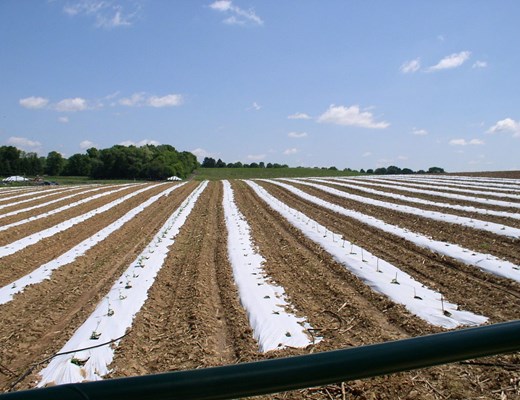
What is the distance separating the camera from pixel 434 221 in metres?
13.9

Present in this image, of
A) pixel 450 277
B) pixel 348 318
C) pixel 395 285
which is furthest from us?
pixel 450 277

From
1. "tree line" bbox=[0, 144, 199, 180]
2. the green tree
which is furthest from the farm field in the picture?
the green tree

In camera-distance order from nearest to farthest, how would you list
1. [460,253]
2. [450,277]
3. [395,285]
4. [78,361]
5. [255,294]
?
[78,361] < [255,294] < [395,285] < [450,277] < [460,253]

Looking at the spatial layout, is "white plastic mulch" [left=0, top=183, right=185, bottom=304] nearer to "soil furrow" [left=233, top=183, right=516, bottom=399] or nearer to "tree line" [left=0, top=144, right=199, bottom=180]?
"soil furrow" [left=233, top=183, right=516, bottom=399]

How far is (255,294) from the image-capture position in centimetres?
688

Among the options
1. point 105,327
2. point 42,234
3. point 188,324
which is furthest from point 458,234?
point 42,234

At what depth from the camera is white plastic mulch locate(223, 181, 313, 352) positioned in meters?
5.06

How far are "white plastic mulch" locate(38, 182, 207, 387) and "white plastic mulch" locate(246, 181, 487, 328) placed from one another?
398cm

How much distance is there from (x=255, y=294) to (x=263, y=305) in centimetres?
Answer: 59

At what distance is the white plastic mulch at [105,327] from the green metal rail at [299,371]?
12.4 feet

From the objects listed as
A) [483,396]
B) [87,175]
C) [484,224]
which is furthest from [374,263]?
[87,175]

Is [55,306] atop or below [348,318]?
below

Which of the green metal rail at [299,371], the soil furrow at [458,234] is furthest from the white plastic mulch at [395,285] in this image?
the green metal rail at [299,371]

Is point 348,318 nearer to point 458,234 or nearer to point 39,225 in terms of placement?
point 458,234
